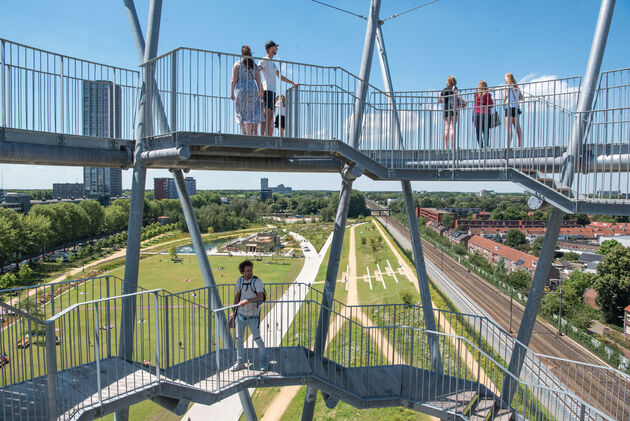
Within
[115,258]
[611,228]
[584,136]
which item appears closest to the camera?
[584,136]

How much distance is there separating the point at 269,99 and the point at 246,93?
0.51m

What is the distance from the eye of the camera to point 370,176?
7781 millimetres

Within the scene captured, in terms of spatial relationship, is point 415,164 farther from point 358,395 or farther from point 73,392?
point 73,392

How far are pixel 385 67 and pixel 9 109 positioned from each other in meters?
6.53

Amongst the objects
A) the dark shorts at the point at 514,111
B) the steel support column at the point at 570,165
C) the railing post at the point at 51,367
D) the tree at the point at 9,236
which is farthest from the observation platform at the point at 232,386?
the tree at the point at 9,236

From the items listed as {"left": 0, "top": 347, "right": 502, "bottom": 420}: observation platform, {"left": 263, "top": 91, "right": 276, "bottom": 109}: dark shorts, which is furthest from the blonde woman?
{"left": 0, "top": 347, "right": 502, "bottom": 420}: observation platform

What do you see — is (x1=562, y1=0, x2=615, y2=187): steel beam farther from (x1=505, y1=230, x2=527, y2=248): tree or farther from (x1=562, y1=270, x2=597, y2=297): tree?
(x1=505, y1=230, x2=527, y2=248): tree

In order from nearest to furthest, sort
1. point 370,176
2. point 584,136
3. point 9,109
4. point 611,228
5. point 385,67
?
point 9,109 < point 584,136 < point 370,176 < point 385,67 < point 611,228

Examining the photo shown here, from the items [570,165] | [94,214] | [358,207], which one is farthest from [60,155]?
[358,207]

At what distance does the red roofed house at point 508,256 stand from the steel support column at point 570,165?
43754 millimetres

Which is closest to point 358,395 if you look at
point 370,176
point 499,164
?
point 370,176

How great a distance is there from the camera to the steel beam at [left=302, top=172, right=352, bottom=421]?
7214mm

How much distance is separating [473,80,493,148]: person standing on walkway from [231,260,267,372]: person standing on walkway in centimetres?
441

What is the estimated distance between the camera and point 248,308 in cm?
611
